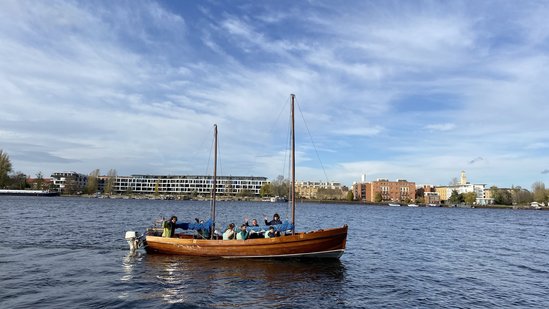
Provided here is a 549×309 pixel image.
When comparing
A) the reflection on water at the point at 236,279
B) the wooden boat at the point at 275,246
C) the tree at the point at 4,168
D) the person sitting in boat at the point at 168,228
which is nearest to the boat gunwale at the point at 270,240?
the wooden boat at the point at 275,246

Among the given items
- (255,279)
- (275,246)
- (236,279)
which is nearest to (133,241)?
(275,246)

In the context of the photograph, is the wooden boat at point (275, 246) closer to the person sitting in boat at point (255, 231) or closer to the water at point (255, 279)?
the water at point (255, 279)

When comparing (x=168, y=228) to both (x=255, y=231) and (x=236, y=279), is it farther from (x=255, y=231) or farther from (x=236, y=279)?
(x=236, y=279)

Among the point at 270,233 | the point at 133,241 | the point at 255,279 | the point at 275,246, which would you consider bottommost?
the point at 255,279

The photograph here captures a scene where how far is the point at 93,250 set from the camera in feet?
113

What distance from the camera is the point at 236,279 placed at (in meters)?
25.4

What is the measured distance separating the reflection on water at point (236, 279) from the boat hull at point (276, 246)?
0.58m

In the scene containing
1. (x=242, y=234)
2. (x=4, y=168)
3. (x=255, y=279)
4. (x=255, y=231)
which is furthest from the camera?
(x=4, y=168)

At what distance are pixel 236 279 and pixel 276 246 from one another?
5.80m

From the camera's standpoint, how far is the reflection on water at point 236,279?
69.4 feet

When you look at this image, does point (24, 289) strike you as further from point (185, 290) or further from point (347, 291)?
point (347, 291)

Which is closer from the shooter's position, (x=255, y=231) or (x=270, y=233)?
(x=270, y=233)

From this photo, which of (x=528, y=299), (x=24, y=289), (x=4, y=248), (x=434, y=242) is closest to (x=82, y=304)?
(x=24, y=289)

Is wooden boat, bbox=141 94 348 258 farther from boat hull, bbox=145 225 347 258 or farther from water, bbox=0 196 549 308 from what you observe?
water, bbox=0 196 549 308
